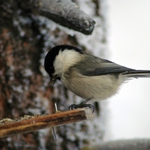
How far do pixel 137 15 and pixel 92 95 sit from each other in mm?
1002

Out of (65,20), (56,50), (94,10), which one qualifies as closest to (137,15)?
(94,10)

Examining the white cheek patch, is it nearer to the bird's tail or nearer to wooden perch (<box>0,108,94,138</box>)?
the bird's tail

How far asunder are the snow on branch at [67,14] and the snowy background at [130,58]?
0.51m

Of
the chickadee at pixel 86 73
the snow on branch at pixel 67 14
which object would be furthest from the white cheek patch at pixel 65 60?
the snow on branch at pixel 67 14

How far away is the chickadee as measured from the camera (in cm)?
160

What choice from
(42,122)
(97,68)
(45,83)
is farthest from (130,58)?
(42,122)

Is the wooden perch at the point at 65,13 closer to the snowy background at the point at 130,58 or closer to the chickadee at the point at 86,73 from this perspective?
the chickadee at the point at 86,73

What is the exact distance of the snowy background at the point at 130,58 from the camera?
2.25m

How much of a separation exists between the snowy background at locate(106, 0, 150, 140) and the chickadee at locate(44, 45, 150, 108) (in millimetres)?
569

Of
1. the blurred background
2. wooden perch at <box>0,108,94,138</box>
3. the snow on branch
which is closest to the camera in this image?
wooden perch at <box>0,108,94,138</box>

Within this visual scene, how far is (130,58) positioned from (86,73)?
752mm

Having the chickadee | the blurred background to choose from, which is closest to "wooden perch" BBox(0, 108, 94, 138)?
the chickadee

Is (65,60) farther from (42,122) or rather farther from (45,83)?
(42,122)

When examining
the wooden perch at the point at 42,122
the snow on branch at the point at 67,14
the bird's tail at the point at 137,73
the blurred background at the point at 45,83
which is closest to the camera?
the wooden perch at the point at 42,122
